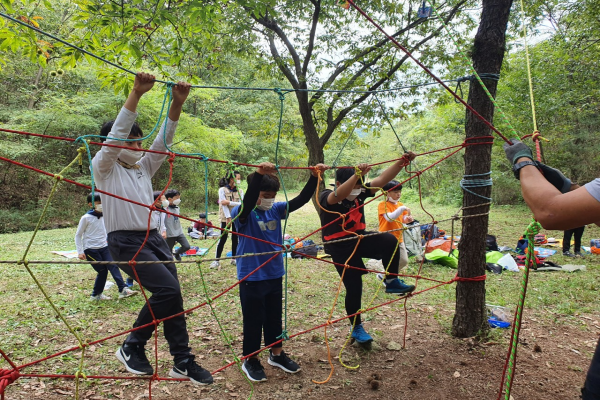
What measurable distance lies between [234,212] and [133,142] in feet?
2.74

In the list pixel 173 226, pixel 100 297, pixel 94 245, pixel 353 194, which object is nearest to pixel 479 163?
pixel 353 194

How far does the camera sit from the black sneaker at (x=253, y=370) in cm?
233

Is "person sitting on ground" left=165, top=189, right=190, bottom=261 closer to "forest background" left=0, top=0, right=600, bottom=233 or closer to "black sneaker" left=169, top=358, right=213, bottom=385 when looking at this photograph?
"forest background" left=0, top=0, right=600, bottom=233

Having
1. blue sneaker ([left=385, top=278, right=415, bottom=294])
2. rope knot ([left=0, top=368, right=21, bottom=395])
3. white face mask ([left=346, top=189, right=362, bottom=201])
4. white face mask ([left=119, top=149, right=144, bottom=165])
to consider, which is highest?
white face mask ([left=119, top=149, right=144, bottom=165])

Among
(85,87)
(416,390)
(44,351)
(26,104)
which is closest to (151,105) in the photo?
(85,87)

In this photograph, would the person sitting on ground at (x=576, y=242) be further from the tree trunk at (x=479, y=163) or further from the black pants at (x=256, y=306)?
the black pants at (x=256, y=306)

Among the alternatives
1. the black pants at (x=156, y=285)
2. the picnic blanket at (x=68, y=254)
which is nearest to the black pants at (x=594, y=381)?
the black pants at (x=156, y=285)

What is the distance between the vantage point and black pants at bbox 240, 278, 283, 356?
227cm

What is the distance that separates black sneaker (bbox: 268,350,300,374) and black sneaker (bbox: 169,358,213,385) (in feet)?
→ 1.89

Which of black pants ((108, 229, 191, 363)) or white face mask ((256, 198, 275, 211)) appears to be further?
white face mask ((256, 198, 275, 211))

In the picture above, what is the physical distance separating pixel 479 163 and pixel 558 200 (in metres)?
1.54

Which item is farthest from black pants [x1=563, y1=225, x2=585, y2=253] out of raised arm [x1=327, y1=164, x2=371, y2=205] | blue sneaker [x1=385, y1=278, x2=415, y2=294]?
raised arm [x1=327, y1=164, x2=371, y2=205]

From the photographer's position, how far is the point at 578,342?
2717 millimetres

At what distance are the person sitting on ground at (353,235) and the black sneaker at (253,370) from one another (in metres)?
0.73
